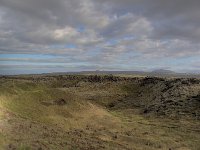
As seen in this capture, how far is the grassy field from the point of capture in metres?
21.5

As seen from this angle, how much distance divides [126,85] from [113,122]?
1334 inches

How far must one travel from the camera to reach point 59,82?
266 ft

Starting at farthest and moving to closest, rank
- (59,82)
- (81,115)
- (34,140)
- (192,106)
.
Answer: (59,82), (192,106), (81,115), (34,140)

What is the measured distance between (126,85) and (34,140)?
1771 inches

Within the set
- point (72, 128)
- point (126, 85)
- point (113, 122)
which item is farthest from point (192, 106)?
point (126, 85)

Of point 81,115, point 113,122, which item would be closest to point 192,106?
point 113,122

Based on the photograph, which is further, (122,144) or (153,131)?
(153,131)

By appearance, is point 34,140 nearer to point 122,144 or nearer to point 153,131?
point 122,144

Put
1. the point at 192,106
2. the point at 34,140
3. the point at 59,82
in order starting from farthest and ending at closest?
the point at 59,82 → the point at 192,106 → the point at 34,140

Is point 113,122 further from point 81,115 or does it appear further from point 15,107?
point 15,107

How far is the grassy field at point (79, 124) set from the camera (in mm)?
21525

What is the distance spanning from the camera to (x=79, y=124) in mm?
29219

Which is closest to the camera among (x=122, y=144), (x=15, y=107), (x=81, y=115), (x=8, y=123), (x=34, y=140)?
(x=34, y=140)

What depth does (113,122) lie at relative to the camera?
31188 millimetres
